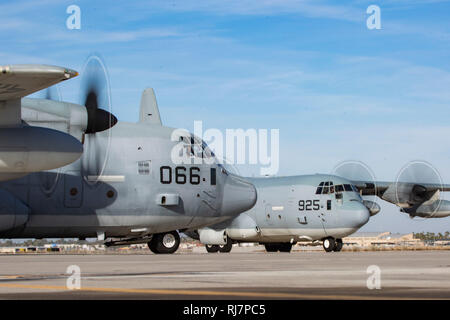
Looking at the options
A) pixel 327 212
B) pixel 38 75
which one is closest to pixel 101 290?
pixel 38 75

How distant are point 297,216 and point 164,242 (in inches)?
527

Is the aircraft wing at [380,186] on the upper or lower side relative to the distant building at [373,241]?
upper

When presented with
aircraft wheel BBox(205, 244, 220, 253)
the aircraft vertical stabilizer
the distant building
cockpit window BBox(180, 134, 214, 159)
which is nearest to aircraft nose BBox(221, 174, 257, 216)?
cockpit window BBox(180, 134, 214, 159)

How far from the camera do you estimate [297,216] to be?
1678 inches

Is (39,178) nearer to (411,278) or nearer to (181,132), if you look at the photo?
(181,132)

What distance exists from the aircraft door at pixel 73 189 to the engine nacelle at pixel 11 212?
63.1 inches

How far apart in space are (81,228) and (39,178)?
2.46 metres

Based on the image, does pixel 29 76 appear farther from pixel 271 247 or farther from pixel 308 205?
pixel 271 247

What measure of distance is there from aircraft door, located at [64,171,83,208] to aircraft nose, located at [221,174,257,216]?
20.5 ft

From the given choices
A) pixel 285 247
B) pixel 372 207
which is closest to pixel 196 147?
pixel 285 247

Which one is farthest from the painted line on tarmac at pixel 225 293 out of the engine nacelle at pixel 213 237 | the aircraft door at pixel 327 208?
the aircraft door at pixel 327 208

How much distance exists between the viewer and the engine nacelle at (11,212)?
24.9 m

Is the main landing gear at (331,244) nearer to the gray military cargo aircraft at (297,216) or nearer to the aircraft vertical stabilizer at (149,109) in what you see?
the gray military cargo aircraft at (297,216)

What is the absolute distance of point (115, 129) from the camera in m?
27.8
